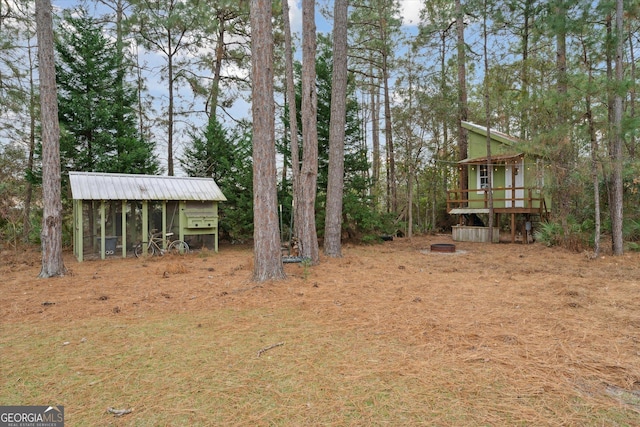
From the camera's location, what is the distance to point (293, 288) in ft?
19.1

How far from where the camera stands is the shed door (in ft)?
44.8

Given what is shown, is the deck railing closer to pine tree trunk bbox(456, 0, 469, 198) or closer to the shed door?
the shed door

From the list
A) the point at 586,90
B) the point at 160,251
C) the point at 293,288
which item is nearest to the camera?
the point at 293,288

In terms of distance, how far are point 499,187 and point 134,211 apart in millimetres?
13553

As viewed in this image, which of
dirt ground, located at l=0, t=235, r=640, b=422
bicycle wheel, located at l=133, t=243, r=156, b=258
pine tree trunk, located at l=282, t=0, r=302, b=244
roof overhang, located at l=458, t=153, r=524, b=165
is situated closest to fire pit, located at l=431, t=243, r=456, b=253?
dirt ground, located at l=0, t=235, r=640, b=422

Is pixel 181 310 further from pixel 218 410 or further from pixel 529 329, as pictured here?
pixel 529 329

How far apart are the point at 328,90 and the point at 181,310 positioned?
10290mm

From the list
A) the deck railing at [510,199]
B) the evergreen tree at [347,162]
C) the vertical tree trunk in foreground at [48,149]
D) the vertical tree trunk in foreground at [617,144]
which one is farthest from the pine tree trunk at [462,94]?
the vertical tree trunk in foreground at [48,149]

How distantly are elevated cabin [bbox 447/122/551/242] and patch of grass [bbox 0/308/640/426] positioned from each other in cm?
1161

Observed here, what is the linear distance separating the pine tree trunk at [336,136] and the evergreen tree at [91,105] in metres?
7.33

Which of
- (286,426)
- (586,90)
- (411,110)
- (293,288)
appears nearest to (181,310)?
(293,288)

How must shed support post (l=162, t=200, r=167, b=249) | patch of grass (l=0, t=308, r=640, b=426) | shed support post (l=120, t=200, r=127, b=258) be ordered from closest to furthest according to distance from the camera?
patch of grass (l=0, t=308, r=640, b=426) → shed support post (l=120, t=200, r=127, b=258) → shed support post (l=162, t=200, r=167, b=249)

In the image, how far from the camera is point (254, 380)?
2.69 meters

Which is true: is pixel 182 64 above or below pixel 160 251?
above
